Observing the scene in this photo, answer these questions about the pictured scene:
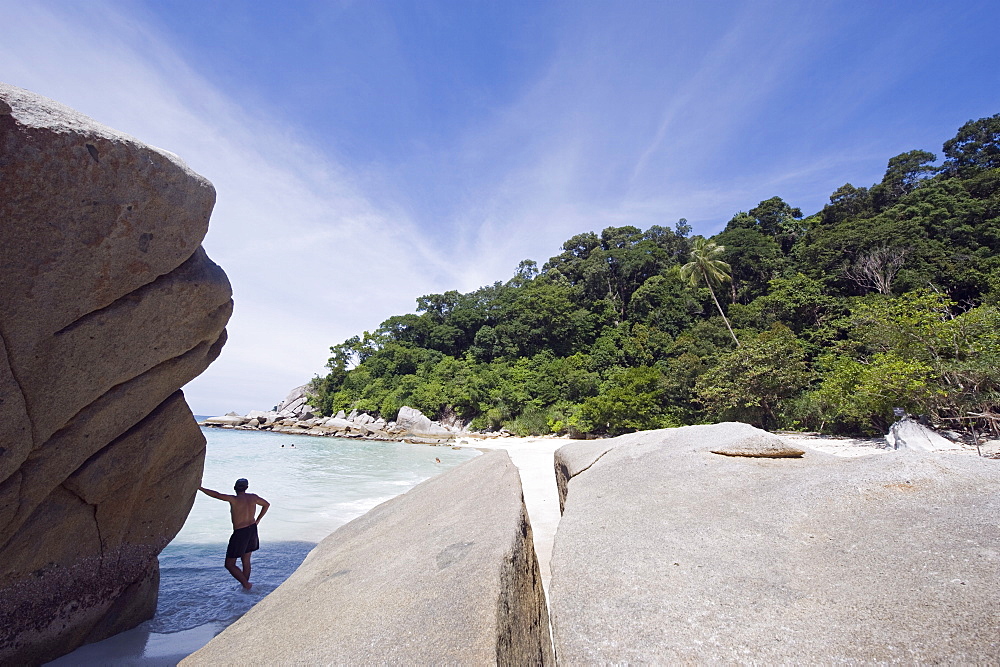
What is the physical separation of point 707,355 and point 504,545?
2556cm

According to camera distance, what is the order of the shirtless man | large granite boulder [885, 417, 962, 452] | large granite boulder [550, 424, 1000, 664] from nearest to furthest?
large granite boulder [550, 424, 1000, 664] → the shirtless man → large granite boulder [885, 417, 962, 452]

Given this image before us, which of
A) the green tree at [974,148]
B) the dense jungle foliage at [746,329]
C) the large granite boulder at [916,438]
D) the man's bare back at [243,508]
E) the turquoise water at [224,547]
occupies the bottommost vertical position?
the turquoise water at [224,547]

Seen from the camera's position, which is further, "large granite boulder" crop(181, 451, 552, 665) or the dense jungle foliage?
the dense jungle foliage

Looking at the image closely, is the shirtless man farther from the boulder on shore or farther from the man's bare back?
the boulder on shore

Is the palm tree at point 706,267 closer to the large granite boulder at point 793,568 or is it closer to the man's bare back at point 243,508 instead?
the man's bare back at point 243,508

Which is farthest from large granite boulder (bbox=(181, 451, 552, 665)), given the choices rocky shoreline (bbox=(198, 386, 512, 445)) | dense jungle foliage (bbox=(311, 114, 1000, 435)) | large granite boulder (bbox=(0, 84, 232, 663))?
rocky shoreline (bbox=(198, 386, 512, 445))

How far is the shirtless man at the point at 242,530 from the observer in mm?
5180

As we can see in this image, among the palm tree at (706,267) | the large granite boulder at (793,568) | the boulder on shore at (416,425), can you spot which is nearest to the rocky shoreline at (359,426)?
the boulder on shore at (416,425)

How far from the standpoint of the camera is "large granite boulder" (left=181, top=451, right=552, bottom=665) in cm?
180

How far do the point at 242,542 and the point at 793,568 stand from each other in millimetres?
5793

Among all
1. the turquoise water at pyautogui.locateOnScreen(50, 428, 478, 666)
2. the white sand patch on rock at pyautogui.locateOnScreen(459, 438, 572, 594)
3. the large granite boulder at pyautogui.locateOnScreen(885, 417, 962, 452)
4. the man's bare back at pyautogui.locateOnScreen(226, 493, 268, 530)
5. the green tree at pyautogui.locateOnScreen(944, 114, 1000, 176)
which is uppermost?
the green tree at pyautogui.locateOnScreen(944, 114, 1000, 176)

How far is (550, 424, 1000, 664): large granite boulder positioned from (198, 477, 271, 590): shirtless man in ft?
14.8

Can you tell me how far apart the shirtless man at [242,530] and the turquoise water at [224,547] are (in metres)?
0.22

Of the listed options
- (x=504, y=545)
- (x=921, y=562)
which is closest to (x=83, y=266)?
(x=504, y=545)
